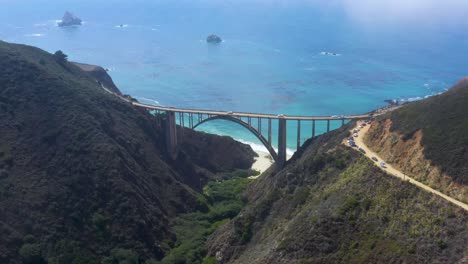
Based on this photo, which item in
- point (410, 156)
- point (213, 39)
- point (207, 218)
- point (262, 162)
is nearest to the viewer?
point (410, 156)

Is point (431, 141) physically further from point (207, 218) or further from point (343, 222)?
point (207, 218)

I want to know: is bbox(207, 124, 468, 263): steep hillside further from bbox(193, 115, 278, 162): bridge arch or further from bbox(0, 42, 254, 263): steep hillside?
bbox(193, 115, 278, 162): bridge arch

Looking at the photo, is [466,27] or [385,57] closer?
[385,57]

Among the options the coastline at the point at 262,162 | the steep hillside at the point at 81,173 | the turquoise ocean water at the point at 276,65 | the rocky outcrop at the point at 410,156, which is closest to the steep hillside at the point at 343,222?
the rocky outcrop at the point at 410,156

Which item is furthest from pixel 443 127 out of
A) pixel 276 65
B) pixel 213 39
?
pixel 213 39

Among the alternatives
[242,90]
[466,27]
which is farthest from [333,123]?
[466,27]

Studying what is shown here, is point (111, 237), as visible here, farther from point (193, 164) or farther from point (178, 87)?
point (178, 87)

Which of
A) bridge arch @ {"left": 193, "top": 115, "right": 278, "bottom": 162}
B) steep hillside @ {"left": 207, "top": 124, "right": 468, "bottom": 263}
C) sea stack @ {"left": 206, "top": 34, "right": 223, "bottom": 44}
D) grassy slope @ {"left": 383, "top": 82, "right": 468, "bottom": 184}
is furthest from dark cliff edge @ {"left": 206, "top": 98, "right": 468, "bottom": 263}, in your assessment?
sea stack @ {"left": 206, "top": 34, "right": 223, "bottom": 44}
